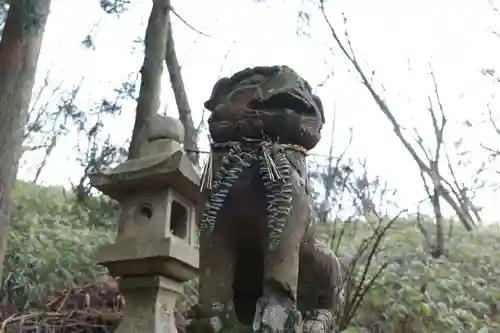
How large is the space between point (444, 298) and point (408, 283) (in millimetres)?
278

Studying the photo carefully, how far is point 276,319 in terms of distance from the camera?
4.88ft

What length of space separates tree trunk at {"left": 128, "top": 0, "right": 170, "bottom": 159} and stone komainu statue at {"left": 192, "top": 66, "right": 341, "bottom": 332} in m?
2.40

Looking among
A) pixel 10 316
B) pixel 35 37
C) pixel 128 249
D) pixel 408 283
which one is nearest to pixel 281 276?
Result: pixel 128 249

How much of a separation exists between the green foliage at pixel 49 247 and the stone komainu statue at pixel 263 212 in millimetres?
2462

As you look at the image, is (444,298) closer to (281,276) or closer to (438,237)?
(438,237)

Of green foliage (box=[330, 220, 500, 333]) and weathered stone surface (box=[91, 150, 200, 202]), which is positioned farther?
green foliage (box=[330, 220, 500, 333])

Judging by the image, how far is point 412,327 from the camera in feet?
12.8

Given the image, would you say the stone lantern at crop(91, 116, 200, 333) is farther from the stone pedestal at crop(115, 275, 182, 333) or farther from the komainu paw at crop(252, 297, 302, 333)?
the komainu paw at crop(252, 297, 302, 333)

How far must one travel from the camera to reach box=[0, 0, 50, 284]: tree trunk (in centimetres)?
299

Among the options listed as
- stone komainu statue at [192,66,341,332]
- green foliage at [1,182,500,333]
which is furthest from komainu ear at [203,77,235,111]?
green foliage at [1,182,500,333]

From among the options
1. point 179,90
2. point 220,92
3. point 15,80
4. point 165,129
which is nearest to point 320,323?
point 220,92

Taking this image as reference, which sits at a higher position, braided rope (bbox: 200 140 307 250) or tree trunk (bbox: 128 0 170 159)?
tree trunk (bbox: 128 0 170 159)

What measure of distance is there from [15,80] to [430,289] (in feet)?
10.2

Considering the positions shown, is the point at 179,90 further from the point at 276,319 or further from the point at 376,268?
the point at 276,319
